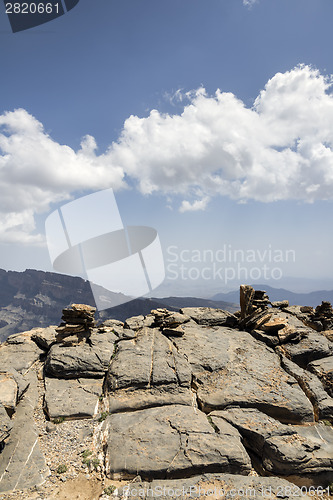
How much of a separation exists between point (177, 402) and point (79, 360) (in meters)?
9.87

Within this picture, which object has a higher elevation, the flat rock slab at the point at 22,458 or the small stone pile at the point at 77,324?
the small stone pile at the point at 77,324

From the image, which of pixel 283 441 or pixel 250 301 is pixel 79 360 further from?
pixel 250 301

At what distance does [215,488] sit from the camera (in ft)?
45.0

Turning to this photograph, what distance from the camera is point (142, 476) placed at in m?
14.4

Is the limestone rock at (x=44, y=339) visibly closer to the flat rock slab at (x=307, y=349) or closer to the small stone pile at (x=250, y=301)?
the small stone pile at (x=250, y=301)

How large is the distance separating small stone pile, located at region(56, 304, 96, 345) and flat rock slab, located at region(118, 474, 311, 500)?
15008 millimetres

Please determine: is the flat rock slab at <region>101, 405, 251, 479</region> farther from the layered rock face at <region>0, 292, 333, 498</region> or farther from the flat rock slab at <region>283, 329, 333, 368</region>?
the flat rock slab at <region>283, 329, 333, 368</region>

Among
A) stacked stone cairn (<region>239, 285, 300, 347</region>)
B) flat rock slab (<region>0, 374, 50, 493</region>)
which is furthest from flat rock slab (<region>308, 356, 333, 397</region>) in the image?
flat rock slab (<region>0, 374, 50, 493</region>)

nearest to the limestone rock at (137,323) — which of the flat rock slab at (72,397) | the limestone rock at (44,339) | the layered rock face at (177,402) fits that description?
the layered rock face at (177,402)

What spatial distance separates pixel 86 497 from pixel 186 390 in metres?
9.81

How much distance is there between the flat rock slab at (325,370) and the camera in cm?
2194

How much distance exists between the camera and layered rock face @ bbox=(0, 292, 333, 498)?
14.7 meters

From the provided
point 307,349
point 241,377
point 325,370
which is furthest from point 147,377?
point 307,349

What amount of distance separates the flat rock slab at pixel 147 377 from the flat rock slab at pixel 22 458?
5.52 meters
